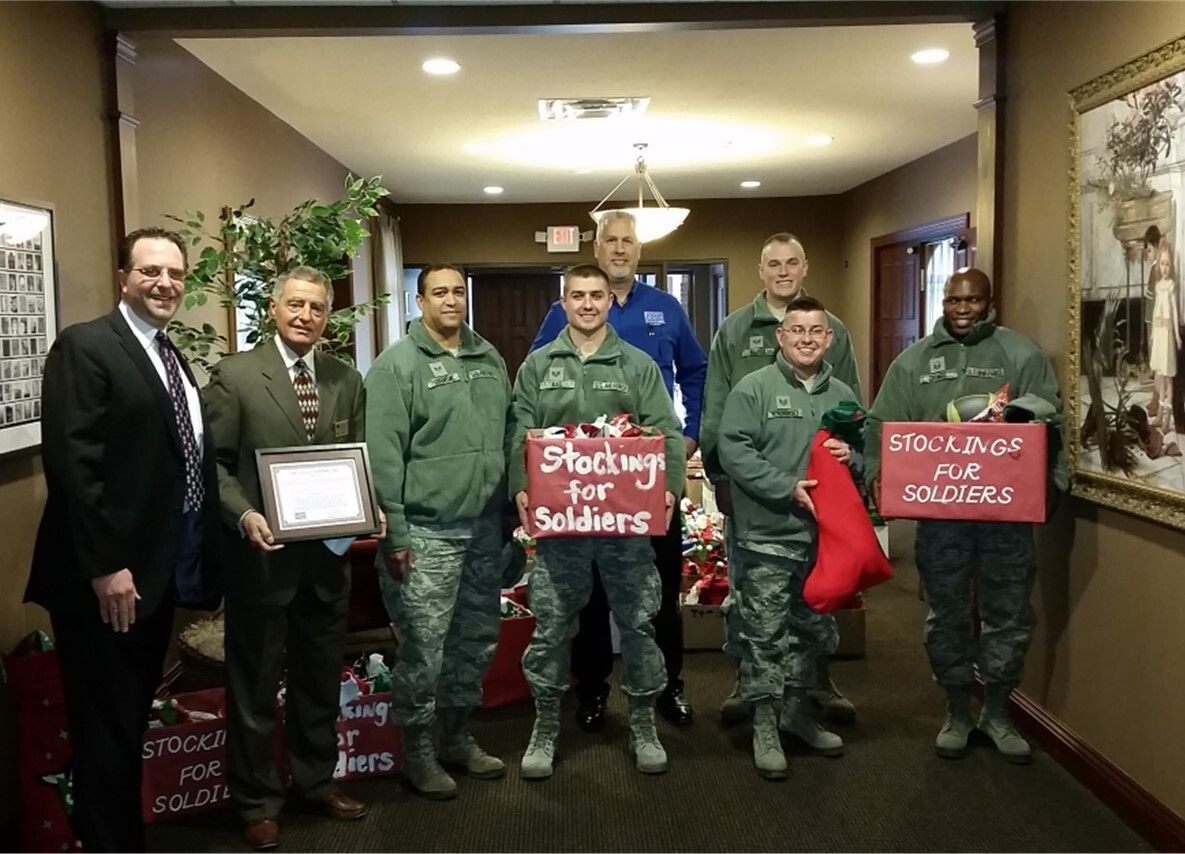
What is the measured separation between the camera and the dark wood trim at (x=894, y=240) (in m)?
6.42

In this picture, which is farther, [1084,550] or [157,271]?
[1084,550]

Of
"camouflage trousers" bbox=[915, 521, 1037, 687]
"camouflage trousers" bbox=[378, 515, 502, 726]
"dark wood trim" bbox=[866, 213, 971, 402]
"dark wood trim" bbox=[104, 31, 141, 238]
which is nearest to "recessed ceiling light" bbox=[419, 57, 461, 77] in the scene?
"dark wood trim" bbox=[104, 31, 141, 238]

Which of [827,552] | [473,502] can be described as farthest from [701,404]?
[473,502]

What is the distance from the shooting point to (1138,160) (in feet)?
7.73

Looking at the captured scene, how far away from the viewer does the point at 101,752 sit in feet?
6.71

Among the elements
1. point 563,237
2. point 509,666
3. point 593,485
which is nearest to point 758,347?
point 593,485

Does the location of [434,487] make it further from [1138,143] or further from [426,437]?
[1138,143]

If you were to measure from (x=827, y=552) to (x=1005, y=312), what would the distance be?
118 centimetres

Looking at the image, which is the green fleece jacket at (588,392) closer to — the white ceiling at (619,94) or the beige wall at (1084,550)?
the beige wall at (1084,550)

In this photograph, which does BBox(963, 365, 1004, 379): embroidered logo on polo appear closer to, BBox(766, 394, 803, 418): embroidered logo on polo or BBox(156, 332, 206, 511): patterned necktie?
BBox(766, 394, 803, 418): embroidered logo on polo

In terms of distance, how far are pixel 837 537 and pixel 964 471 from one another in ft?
1.23

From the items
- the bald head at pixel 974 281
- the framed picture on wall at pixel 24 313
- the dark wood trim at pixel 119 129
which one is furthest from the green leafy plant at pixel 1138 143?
the dark wood trim at pixel 119 129

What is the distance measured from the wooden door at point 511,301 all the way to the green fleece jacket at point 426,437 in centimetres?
709

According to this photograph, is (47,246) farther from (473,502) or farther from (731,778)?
(731,778)
